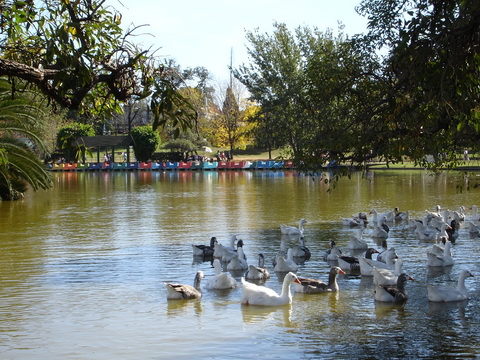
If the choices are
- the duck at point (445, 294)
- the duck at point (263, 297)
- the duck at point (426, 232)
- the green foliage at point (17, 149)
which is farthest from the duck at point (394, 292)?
the green foliage at point (17, 149)

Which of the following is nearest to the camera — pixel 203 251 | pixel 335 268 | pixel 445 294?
pixel 445 294

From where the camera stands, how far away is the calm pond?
902 centimetres

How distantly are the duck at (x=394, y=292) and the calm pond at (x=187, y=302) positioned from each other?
22 centimetres

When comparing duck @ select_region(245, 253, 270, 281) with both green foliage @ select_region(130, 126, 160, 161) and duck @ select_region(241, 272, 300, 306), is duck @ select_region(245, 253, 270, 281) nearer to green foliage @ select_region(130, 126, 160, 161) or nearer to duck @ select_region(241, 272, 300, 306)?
duck @ select_region(241, 272, 300, 306)

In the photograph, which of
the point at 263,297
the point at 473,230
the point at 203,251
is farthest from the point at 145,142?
the point at 263,297

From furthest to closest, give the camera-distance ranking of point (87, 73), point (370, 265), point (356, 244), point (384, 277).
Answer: point (356, 244), point (370, 265), point (384, 277), point (87, 73)

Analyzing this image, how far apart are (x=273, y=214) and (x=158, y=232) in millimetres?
5804

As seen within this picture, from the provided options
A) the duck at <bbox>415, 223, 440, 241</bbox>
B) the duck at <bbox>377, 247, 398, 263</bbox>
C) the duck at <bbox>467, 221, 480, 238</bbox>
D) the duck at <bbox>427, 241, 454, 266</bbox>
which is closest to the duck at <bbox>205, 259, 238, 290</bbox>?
the duck at <bbox>377, 247, 398, 263</bbox>

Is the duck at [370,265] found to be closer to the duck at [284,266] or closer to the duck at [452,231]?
the duck at [284,266]

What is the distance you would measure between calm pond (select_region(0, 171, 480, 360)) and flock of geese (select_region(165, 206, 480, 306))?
0.65 ft

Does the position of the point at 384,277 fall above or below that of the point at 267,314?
above

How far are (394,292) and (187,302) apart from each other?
11.1 ft

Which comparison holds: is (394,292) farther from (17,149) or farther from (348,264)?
(17,149)

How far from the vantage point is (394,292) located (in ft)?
36.3
